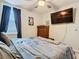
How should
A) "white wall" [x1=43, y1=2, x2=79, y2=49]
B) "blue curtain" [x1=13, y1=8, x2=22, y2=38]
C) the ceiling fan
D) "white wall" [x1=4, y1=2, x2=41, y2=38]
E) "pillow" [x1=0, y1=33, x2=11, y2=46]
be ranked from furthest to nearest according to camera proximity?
"white wall" [x1=4, y1=2, x2=41, y2=38] < "blue curtain" [x1=13, y1=8, x2=22, y2=38] < "white wall" [x1=43, y1=2, x2=79, y2=49] < the ceiling fan < "pillow" [x1=0, y1=33, x2=11, y2=46]

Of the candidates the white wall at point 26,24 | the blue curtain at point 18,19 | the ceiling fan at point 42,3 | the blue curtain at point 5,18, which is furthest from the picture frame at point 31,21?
the ceiling fan at point 42,3

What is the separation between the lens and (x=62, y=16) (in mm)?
4469

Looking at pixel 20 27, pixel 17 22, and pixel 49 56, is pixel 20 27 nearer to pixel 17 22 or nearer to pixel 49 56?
pixel 17 22

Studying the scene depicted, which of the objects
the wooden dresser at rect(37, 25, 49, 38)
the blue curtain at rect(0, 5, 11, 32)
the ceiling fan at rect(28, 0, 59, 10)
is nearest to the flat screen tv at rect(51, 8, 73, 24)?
the ceiling fan at rect(28, 0, 59, 10)

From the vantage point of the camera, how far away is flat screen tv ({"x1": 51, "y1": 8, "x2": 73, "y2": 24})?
414cm

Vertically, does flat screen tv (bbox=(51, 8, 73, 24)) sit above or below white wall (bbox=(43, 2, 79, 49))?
above

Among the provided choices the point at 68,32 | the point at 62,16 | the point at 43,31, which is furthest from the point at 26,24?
the point at 68,32

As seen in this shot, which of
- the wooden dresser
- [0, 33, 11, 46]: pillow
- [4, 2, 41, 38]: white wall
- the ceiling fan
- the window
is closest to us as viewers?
[0, 33, 11, 46]: pillow

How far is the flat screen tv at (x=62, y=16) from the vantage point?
13.6 ft

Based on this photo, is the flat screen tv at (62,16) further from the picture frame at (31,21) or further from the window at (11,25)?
the window at (11,25)

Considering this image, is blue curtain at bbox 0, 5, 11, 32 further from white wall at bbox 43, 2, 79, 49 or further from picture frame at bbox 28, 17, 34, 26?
white wall at bbox 43, 2, 79, 49

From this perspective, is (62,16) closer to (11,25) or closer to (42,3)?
(42,3)

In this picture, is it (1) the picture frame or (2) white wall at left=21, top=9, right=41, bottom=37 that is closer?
(2) white wall at left=21, top=9, right=41, bottom=37

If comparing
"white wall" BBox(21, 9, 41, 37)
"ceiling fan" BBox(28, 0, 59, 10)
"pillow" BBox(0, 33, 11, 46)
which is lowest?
"pillow" BBox(0, 33, 11, 46)
